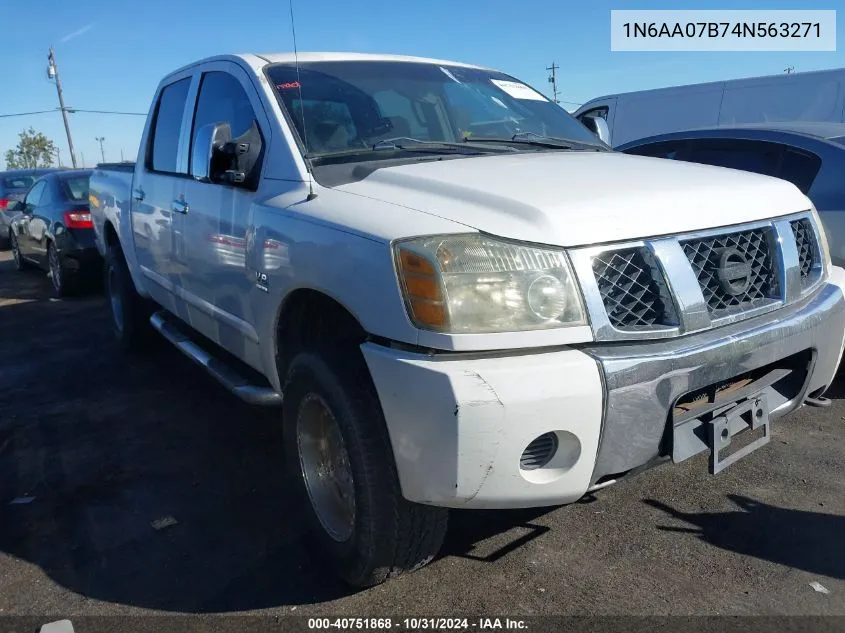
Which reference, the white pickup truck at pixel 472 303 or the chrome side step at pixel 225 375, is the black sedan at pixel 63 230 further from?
the white pickup truck at pixel 472 303

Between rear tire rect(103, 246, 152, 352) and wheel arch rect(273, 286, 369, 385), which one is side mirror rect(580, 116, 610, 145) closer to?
wheel arch rect(273, 286, 369, 385)

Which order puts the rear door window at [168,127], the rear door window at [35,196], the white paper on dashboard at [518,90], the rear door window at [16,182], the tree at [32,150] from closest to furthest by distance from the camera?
the white paper on dashboard at [518,90], the rear door window at [168,127], the rear door window at [35,196], the rear door window at [16,182], the tree at [32,150]

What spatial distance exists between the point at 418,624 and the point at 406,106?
2.33m

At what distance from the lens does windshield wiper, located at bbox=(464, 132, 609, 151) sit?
355 cm

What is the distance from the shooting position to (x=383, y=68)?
12.3 ft

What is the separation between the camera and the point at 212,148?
10.4ft

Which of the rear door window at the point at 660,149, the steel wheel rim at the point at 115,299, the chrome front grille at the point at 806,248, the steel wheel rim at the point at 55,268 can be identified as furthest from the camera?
the steel wheel rim at the point at 55,268

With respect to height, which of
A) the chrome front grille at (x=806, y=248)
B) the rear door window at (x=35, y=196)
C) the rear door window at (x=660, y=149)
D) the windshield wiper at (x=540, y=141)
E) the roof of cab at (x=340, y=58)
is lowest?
the chrome front grille at (x=806, y=248)

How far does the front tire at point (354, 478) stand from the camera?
7.79ft

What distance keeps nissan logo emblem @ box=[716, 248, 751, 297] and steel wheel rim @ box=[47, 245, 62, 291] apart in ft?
26.5

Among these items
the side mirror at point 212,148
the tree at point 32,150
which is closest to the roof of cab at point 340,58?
the side mirror at point 212,148

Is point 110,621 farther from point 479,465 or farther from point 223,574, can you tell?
point 479,465

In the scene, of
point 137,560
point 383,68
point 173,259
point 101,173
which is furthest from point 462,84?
point 101,173

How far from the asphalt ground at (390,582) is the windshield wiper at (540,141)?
5.42 ft
